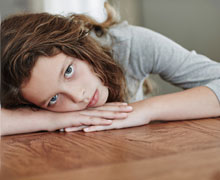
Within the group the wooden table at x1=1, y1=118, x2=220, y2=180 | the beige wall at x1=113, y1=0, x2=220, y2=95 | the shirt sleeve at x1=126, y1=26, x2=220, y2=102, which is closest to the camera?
the wooden table at x1=1, y1=118, x2=220, y2=180

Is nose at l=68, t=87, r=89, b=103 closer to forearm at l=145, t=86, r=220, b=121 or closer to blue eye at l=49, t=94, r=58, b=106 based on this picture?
blue eye at l=49, t=94, r=58, b=106

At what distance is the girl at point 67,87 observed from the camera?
722 millimetres

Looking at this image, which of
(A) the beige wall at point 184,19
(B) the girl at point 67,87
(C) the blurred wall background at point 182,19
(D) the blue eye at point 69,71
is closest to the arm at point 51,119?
(B) the girl at point 67,87

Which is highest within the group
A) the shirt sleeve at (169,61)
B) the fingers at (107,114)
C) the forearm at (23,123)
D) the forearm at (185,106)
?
the shirt sleeve at (169,61)

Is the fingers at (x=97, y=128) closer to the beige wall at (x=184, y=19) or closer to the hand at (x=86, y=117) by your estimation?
the hand at (x=86, y=117)

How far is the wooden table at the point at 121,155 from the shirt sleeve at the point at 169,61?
333 millimetres

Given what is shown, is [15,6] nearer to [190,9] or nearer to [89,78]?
[190,9]

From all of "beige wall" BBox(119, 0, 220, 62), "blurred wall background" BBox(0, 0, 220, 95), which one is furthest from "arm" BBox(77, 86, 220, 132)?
"beige wall" BBox(119, 0, 220, 62)

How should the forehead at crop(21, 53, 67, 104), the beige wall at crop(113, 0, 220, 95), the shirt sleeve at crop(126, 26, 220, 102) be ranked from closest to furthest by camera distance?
the forehead at crop(21, 53, 67, 104) → the shirt sleeve at crop(126, 26, 220, 102) → the beige wall at crop(113, 0, 220, 95)

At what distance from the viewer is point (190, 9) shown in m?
1.87

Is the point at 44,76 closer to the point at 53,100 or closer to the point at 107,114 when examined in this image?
the point at 53,100

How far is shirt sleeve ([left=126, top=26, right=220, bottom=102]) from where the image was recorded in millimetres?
988

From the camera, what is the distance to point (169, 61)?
3.36ft

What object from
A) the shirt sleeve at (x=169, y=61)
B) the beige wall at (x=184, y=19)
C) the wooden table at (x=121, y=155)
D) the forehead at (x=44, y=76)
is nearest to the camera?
the wooden table at (x=121, y=155)
